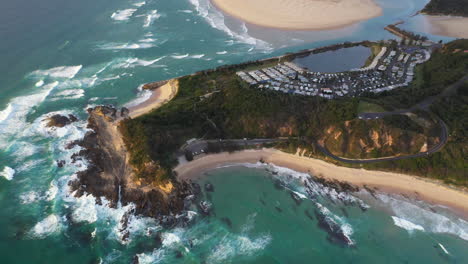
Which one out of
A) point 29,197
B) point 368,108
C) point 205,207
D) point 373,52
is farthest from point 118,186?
point 373,52

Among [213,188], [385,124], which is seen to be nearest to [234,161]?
[213,188]

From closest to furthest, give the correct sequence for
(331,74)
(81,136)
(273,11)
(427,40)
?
(81,136) < (331,74) < (427,40) < (273,11)

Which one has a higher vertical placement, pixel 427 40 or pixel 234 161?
pixel 427 40

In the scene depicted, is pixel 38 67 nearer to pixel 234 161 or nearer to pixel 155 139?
pixel 155 139

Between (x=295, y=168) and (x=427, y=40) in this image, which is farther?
(x=427, y=40)

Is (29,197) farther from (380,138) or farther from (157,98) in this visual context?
(380,138)

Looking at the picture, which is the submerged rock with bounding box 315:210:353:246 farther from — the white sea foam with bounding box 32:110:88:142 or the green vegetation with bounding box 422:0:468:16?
the green vegetation with bounding box 422:0:468:16
